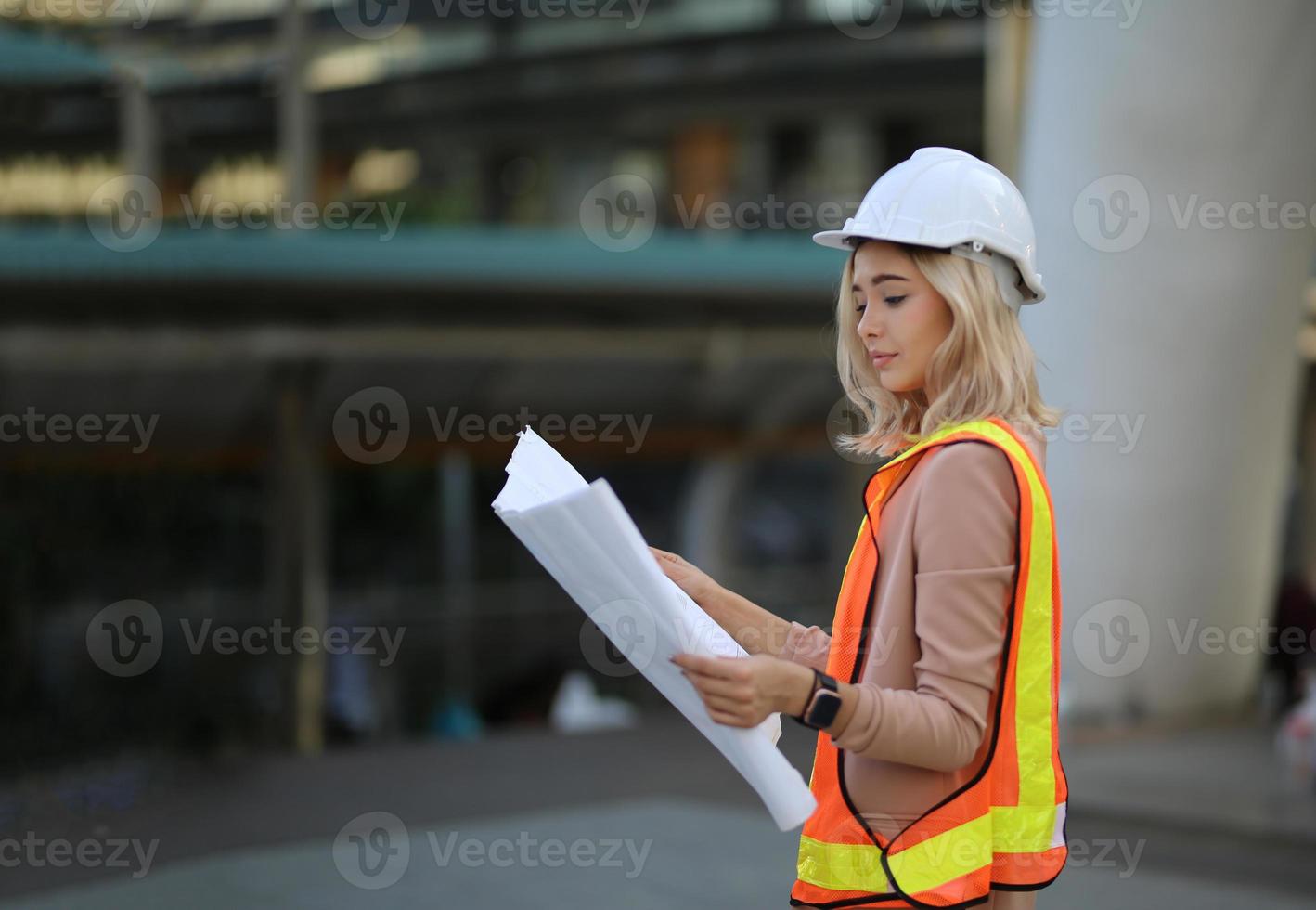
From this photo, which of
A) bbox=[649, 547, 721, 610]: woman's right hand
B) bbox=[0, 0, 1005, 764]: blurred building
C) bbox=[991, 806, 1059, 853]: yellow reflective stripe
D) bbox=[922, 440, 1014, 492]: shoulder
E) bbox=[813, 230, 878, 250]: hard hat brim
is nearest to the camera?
bbox=[922, 440, 1014, 492]: shoulder

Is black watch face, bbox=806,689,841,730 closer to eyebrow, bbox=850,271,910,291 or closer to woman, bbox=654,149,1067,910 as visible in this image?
woman, bbox=654,149,1067,910

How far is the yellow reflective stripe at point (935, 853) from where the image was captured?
197 cm

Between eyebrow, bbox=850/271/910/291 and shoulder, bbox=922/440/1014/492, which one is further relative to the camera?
eyebrow, bbox=850/271/910/291

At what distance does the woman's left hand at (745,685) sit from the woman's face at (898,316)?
49cm

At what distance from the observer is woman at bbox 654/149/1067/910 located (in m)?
1.88

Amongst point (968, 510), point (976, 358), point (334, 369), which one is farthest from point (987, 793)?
point (334, 369)

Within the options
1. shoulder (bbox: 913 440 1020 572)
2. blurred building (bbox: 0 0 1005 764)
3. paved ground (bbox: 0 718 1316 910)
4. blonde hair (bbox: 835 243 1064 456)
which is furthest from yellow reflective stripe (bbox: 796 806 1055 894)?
blurred building (bbox: 0 0 1005 764)

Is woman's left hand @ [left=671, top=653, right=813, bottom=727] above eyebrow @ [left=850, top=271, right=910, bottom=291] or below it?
below

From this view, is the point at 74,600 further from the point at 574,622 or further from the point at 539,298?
the point at 574,622

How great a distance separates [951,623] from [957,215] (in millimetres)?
563

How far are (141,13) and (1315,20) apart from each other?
1133 cm

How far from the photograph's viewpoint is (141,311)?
1048cm

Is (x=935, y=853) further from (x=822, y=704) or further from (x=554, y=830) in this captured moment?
(x=554, y=830)

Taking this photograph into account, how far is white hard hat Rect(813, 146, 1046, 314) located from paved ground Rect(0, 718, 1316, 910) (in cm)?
424
